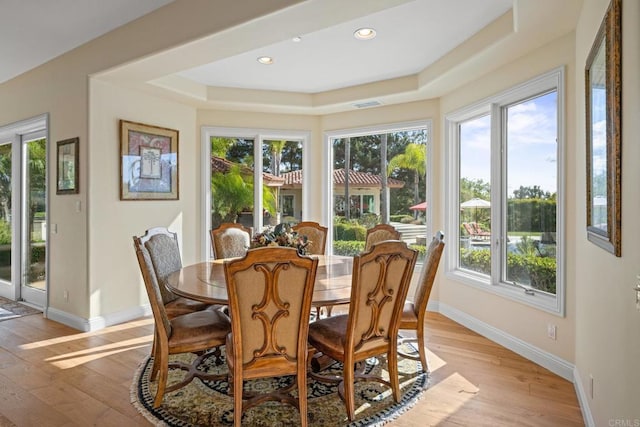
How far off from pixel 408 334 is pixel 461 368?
895 millimetres

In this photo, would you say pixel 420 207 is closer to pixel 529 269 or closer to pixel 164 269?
pixel 529 269

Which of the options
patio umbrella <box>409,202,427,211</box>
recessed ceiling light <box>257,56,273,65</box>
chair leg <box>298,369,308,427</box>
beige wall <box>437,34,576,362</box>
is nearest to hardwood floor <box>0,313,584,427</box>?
beige wall <box>437,34,576,362</box>

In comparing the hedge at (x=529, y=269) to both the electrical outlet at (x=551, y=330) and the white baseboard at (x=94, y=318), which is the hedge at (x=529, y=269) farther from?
the white baseboard at (x=94, y=318)

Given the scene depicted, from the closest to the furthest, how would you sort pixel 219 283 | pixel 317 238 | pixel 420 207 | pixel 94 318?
pixel 219 283, pixel 94 318, pixel 317 238, pixel 420 207

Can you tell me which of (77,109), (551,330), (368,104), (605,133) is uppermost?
(368,104)

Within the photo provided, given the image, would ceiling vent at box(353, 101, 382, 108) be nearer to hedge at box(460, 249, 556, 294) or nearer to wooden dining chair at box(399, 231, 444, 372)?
hedge at box(460, 249, 556, 294)

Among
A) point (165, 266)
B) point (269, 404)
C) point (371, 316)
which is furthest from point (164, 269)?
point (371, 316)

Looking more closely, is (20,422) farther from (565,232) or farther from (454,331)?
(565,232)

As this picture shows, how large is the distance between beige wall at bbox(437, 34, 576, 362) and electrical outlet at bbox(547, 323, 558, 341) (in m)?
0.03

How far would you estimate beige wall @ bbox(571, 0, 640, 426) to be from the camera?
143 cm

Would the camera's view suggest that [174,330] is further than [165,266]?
No

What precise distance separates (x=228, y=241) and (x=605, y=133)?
10.7ft

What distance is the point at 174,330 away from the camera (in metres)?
2.49

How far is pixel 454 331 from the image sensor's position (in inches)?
156
